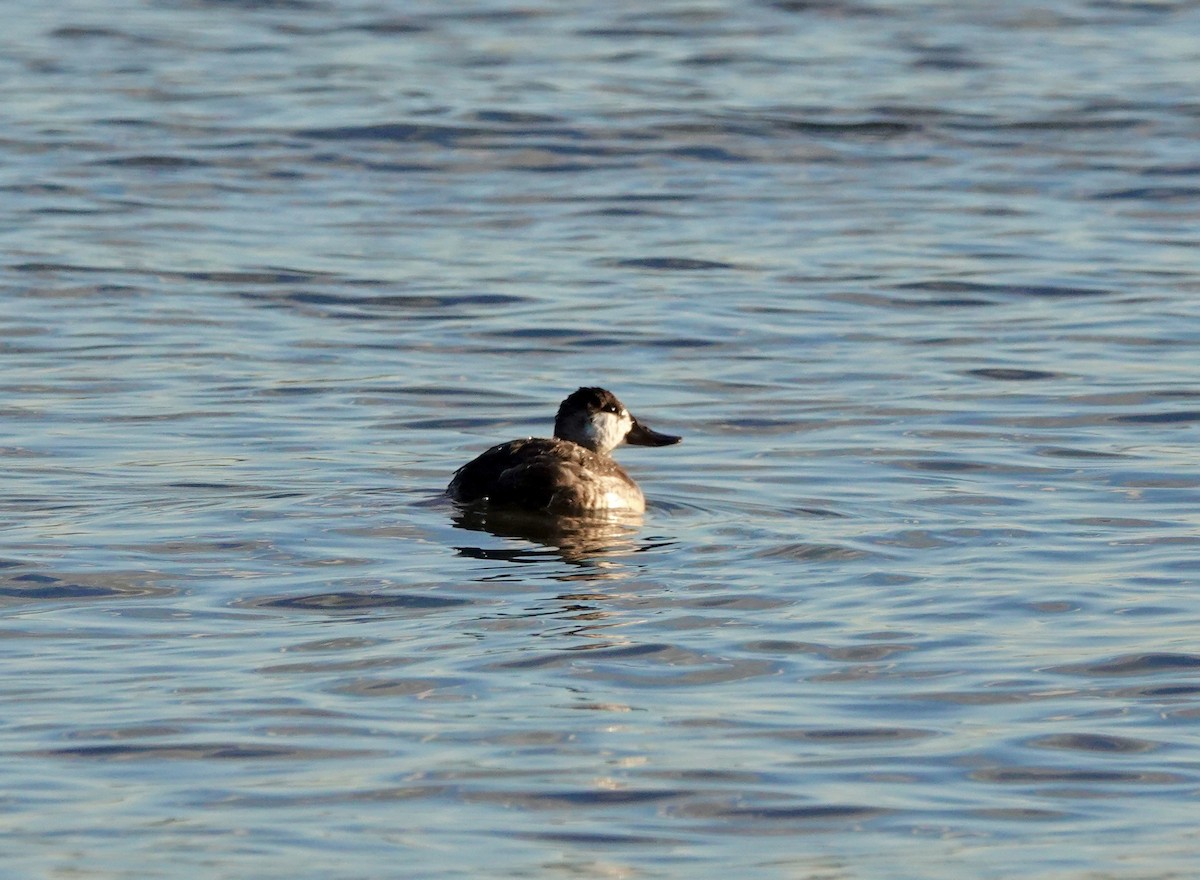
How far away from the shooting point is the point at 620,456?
40.2ft

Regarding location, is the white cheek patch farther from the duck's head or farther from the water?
the water

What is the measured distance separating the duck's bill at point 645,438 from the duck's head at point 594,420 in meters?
0.07

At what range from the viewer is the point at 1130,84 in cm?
2447

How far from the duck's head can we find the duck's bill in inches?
2.8

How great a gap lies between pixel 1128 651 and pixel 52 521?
4.58m

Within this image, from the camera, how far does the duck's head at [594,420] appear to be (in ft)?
36.2

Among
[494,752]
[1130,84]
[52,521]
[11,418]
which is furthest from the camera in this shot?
[1130,84]

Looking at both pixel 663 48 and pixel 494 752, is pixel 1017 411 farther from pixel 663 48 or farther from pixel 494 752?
pixel 663 48

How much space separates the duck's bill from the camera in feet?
36.9

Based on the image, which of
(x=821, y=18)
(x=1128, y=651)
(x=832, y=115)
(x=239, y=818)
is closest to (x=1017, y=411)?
(x=1128, y=651)

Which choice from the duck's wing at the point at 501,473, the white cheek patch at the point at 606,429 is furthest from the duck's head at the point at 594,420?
the duck's wing at the point at 501,473

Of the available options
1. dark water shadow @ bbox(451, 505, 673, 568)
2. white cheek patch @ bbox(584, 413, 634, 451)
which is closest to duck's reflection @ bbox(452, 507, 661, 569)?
dark water shadow @ bbox(451, 505, 673, 568)

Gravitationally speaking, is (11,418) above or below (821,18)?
below

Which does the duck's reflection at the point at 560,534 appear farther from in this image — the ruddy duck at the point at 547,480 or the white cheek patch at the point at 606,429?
the white cheek patch at the point at 606,429
